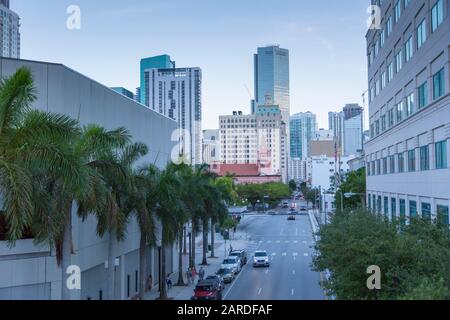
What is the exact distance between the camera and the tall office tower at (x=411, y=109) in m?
28.0

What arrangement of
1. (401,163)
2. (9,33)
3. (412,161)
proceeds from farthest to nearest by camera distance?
(9,33)
(401,163)
(412,161)

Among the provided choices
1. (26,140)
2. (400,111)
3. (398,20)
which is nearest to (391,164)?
(400,111)

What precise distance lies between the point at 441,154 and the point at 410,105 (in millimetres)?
8205

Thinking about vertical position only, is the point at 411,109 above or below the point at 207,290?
above

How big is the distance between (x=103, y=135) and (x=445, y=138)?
16962 mm

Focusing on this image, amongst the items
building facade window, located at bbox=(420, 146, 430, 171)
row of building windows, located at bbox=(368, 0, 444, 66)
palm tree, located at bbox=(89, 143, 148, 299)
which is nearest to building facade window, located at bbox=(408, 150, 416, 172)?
building facade window, located at bbox=(420, 146, 430, 171)

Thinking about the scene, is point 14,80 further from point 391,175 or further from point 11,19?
point 11,19

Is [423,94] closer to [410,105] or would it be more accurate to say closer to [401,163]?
[410,105]

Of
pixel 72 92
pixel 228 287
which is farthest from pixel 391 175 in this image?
pixel 72 92

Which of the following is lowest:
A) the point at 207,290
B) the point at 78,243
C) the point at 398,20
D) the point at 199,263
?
the point at 199,263

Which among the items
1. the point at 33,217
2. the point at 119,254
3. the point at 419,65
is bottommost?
A: the point at 119,254

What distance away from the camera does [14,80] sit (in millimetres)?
15188

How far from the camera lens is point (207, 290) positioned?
3100 cm

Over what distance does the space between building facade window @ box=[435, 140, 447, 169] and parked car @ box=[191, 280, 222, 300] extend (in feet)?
44.8
